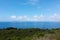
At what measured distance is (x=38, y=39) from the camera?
52.7 feet

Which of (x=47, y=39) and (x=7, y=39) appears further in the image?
(x=7, y=39)

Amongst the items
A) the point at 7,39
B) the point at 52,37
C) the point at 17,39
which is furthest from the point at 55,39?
the point at 7,39

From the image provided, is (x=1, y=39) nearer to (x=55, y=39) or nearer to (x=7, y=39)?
(x=7, y=39)

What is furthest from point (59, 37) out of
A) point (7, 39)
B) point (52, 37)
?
point (7, 39)

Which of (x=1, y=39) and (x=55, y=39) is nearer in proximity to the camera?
(x=55, y=39)

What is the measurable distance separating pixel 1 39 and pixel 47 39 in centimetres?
591

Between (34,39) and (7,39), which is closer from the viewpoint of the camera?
(34,39)

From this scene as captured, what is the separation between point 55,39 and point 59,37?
0.71 metres

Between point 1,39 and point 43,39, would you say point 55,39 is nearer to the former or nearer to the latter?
point 43,39

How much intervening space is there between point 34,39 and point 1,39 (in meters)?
4.47

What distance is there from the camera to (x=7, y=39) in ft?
62.2

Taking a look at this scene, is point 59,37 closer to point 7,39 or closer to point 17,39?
point 17,39

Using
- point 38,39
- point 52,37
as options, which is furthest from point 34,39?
point 52,37

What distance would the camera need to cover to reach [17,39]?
1836 cm
